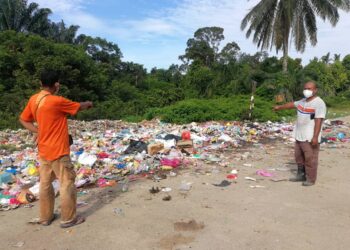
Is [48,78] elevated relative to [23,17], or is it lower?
lower

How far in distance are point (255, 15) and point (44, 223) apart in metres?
19.7

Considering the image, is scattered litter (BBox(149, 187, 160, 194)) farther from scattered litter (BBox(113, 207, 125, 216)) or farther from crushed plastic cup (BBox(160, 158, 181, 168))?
crushed plastic cup (BBox(160, 158, 181, 168))

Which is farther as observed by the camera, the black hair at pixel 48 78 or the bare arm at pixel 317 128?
the bare arm at pixel 317 128

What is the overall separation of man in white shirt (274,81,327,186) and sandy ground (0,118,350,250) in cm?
31

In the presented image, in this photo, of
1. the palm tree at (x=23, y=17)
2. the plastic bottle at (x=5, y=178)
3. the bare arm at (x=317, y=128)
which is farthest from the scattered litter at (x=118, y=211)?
the palm tree at (x=23, y=17)

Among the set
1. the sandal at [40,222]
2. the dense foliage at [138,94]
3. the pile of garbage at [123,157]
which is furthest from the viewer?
the dense foliage at [138,94]

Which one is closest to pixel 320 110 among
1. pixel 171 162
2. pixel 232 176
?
pixel 232 176

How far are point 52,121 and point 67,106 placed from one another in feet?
0.67

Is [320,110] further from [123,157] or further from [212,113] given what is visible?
[212,113]

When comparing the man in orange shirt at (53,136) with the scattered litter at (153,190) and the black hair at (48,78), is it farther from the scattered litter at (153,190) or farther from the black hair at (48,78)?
the scattered litter at (153,190)

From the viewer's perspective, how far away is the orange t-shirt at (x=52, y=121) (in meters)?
3.37

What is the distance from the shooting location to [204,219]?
381cm

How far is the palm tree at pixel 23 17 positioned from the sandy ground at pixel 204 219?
26.5 m

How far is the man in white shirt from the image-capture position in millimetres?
4852
